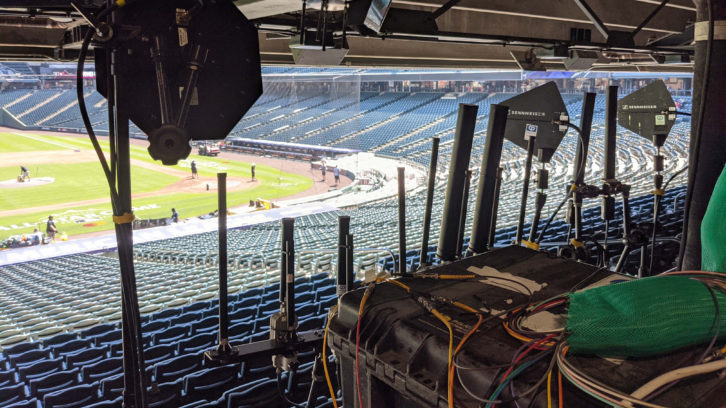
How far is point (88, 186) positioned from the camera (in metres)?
24.4

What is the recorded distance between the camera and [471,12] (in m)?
4.23

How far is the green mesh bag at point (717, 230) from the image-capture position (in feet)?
3.73

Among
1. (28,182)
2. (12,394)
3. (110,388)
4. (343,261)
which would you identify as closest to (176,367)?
(110,388)

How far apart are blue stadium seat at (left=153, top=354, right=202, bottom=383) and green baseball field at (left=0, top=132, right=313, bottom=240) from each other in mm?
15327

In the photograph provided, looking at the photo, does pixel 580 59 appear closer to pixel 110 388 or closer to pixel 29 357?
pixel 110 388

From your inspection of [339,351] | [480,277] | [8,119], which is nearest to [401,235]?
[480,277]

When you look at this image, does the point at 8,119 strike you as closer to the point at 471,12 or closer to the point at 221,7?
the point at 471,12

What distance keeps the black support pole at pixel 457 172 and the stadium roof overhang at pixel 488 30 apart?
0.69 meters

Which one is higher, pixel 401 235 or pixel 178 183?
pixel 401 235

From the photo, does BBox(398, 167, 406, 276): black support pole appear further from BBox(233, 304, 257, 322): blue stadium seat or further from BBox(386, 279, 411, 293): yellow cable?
BBox(233, 304, 257, 322): blue stadium seat

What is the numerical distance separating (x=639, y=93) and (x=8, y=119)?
31782mm

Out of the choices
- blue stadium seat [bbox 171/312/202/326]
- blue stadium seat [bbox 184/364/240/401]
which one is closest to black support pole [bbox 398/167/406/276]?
blue stadium seat [bbox 184/364/240/401]

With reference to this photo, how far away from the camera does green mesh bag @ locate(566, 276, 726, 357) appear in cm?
92

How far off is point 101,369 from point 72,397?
0.69 meters
